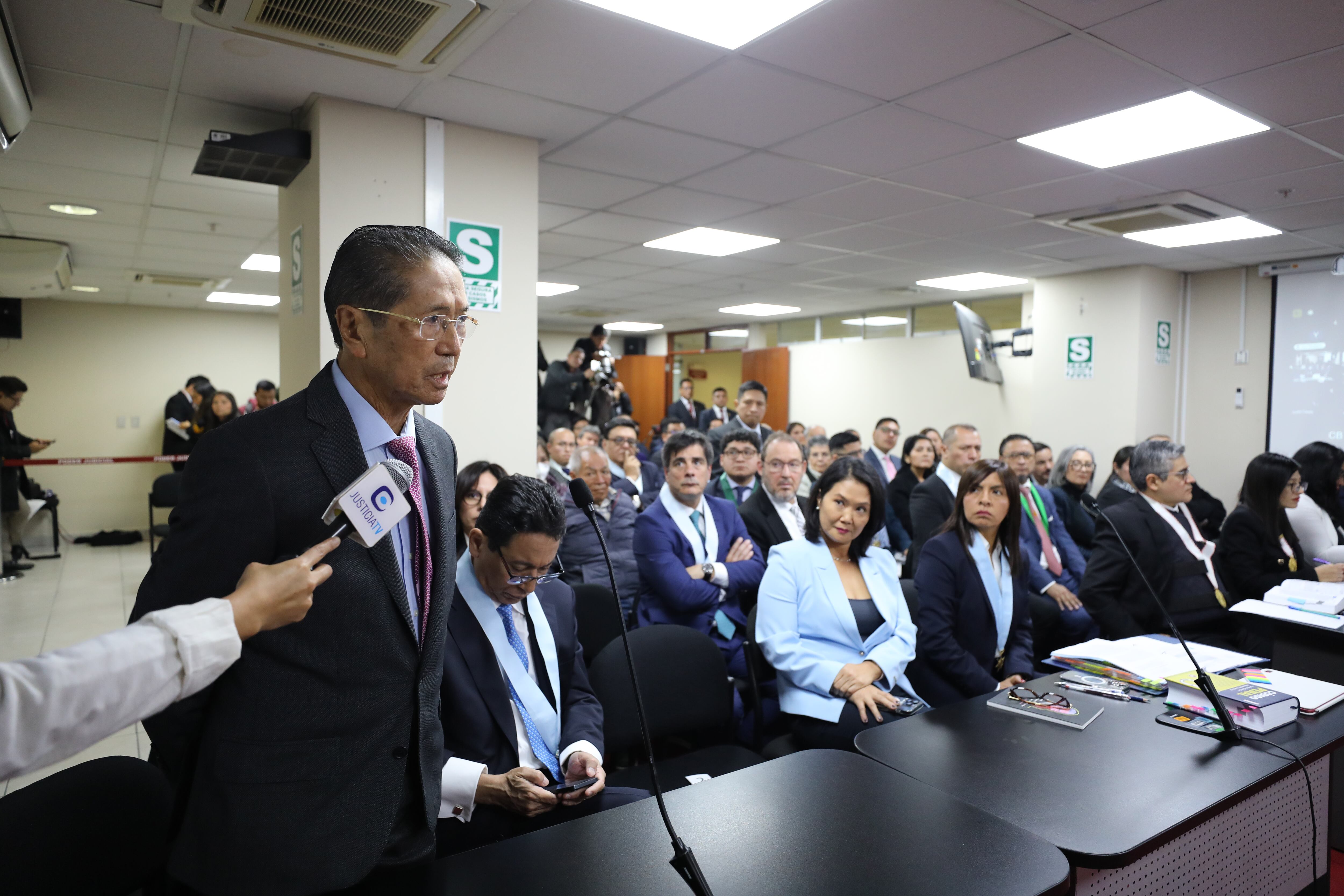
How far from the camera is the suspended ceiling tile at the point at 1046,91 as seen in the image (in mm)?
2793

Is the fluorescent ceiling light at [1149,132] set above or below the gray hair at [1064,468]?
above

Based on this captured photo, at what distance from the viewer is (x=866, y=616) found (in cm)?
263

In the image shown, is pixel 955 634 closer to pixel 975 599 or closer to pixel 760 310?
pixel 975 599

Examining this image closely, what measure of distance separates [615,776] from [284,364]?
2886mm

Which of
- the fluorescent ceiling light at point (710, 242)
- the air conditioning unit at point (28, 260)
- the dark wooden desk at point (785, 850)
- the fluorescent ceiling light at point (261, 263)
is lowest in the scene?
the dark wooden desk at point (785, 850)

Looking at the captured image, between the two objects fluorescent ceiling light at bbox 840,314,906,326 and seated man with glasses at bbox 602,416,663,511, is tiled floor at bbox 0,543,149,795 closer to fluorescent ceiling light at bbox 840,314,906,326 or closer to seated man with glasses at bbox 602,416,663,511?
seated man with glasses at bbox 602,416,663,511

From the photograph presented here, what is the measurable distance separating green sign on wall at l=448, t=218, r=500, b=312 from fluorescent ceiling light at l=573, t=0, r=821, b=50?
1.41m

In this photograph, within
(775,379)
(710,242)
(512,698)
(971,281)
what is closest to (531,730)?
(512,698)

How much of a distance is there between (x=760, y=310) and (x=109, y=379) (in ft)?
26.6

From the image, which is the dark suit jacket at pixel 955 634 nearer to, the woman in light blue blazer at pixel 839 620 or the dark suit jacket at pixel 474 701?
the woman in light blue blazer at pixel 839 620

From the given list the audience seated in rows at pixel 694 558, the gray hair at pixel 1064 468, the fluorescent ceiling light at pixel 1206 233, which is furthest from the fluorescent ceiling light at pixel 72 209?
the fluorescent ceiling light at pixel 1206 233

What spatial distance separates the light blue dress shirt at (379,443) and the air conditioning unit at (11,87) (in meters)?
2.33

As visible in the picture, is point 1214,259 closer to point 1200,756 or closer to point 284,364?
point 1200,756

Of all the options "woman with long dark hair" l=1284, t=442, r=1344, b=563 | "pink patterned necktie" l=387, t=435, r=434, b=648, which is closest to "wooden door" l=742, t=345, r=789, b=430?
"woman with long dark hair" l=1284, t=442, r=1344, b=563
